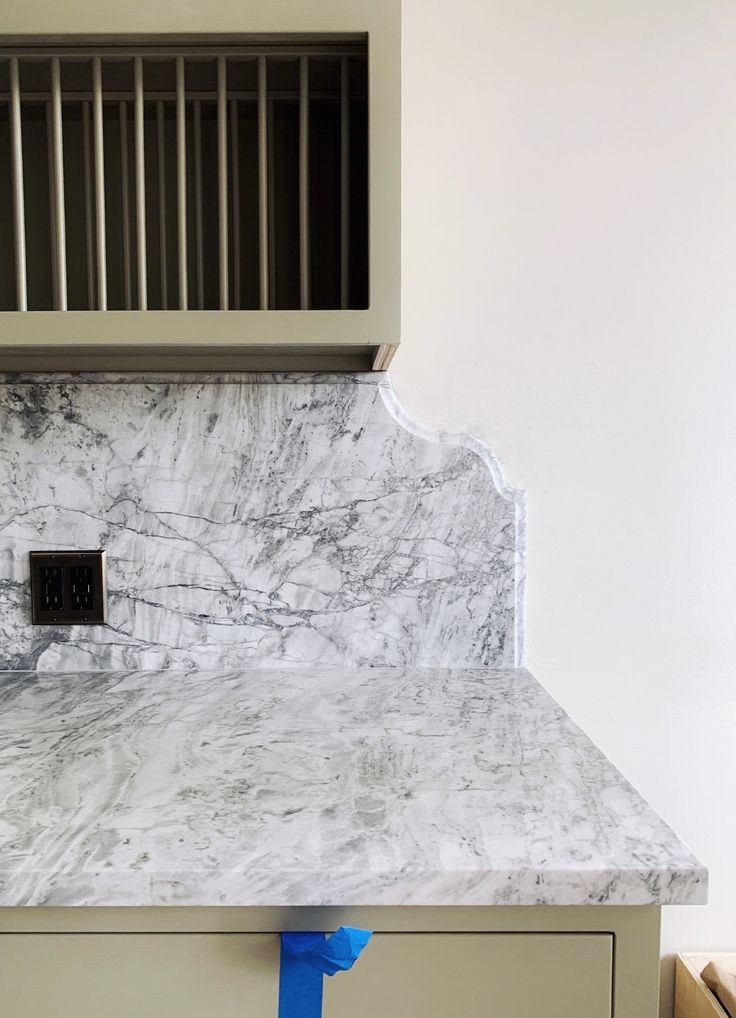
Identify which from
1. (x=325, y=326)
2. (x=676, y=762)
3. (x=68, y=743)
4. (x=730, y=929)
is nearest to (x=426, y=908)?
(x=68, y=743)

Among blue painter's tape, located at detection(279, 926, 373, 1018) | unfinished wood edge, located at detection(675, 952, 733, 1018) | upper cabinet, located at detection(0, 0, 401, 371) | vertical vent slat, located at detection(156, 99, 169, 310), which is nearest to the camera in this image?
blue painter's tape, located at detection(279, 926, 373, 1018)

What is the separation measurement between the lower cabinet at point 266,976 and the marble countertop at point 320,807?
0.06 metres

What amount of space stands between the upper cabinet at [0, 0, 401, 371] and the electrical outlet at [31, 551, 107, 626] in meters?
0.31

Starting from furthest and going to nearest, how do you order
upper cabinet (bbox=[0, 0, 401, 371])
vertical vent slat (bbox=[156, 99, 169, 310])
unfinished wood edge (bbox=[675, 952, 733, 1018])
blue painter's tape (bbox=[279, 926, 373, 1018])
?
1. unfinished wood edge (bbox=[675, 952, 733, 1018])
2. vertical vent slat (bbox=[156, 99, 169, 310])
3. upper cabinet (bbox=[0, 0, 401, 371])
4. blue painter's tape (bbox=[279, 926, 373, 1018])

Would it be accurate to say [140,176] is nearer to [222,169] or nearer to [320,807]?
[222,169]

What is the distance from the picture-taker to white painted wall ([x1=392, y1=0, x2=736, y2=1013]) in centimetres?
135

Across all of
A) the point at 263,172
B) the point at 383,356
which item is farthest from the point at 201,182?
the point at 383,356

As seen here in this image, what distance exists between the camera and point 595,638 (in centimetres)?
141

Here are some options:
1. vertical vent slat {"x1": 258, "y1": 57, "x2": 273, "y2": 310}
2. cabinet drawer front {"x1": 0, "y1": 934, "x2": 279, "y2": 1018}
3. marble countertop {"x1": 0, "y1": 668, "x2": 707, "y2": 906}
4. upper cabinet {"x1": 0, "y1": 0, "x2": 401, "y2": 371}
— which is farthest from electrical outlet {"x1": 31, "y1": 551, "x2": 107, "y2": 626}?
cabinet drawer front {"x1": 0, "y1": 934, "x2": 279, "y2": 1018}

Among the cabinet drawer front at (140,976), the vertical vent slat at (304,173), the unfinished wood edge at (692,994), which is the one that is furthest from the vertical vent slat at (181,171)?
the unfinished wood edge at (692,994)

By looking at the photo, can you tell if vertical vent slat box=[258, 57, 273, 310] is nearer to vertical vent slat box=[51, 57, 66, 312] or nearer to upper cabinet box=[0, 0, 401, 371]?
upper cabinet box=[0, 0, 401, 371]

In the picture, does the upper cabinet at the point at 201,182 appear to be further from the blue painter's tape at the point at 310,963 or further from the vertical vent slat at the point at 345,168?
the blue painter's tape at the point at 310,963

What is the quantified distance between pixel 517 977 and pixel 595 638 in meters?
0.82

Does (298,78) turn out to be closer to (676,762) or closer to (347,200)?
(347,200)
